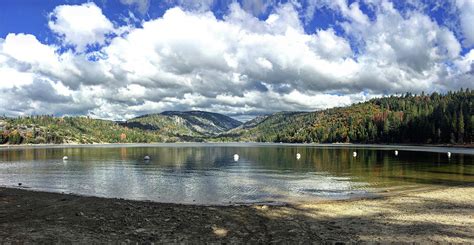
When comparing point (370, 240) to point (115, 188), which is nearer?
point (370, 240)

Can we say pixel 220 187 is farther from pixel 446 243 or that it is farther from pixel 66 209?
pixel 446 243

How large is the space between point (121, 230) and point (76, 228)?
2567mm

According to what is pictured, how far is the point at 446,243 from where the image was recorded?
2005cm

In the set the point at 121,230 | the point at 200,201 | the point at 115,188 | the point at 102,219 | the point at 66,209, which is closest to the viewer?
the point at 121,230

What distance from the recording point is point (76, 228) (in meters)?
21.2

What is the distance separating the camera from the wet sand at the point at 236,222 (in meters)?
20.4

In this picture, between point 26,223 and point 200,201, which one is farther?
point 200,201

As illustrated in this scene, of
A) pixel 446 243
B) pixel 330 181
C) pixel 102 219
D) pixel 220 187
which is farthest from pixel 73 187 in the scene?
pixel 446 243

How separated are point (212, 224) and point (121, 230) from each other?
19.7ft

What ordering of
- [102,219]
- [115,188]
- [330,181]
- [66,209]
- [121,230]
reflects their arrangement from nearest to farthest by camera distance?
[121,230], [102,219], [66,209], [115,188], [330,181]

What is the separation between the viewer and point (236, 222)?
25.6 m

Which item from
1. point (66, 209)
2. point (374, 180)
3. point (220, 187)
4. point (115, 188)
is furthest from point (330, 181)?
point (66, 209)

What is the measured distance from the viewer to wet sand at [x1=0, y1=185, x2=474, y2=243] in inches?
803

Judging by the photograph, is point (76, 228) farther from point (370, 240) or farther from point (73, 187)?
point (73, 187)
